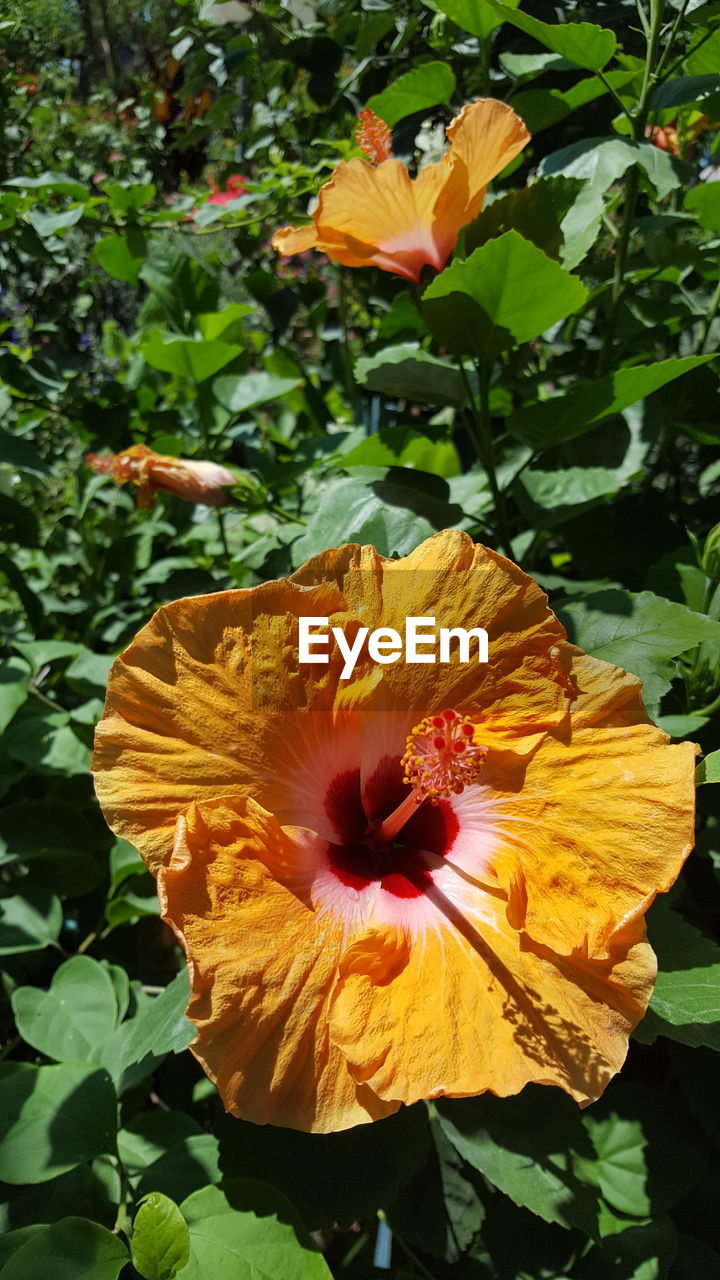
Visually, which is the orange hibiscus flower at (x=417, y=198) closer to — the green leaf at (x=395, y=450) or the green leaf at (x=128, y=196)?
the green leaf at (x=395, y=450)

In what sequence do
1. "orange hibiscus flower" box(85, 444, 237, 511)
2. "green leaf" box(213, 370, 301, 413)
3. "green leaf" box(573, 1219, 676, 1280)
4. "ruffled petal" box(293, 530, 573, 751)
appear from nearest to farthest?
"ruffled petal" box(293, 530, 573, 751) → "green leaf" box(573, 1219, 676, 1280) → "orange hibiscus flower" box(85, 444, 237, 511) → "green leaf" box(213, 370, 301, 413)

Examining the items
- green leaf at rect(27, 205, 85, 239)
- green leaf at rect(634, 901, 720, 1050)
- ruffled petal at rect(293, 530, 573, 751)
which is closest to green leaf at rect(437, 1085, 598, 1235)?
green leaf at rect(634, 901, 720, 1050)

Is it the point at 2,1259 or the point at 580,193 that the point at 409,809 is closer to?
the point at 2,1259

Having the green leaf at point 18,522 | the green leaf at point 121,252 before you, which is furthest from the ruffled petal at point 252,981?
the green leaf at point 121,252

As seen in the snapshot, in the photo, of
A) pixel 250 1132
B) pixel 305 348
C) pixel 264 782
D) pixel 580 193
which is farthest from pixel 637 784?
pixel 305 348

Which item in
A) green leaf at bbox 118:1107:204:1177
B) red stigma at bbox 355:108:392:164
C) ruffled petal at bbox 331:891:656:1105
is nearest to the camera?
ruffled petal at bbox 331:891:656:1105

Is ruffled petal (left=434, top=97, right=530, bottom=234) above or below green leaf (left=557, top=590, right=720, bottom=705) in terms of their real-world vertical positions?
above

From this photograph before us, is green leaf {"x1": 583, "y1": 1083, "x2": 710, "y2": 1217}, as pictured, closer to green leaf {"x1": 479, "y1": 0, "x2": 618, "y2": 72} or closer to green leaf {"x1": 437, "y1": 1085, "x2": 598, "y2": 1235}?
green leaf {"x1": 437, "y1": 1085, "x2": 598, "y2": 1235}
